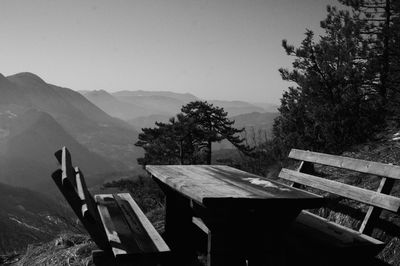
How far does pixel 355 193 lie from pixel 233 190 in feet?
4.30

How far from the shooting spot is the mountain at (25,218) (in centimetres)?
7531

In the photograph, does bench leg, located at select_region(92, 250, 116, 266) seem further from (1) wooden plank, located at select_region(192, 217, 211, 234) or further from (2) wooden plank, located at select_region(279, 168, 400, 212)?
(2) wooden plank, located at select_region(279, 168, 400, 212)

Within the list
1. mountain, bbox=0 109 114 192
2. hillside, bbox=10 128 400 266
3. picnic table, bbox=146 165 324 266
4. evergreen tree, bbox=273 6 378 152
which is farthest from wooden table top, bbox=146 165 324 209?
mountain, bbox=0 109 114 192

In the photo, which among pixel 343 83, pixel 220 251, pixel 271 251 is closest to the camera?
pixel 271 251

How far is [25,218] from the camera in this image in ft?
316

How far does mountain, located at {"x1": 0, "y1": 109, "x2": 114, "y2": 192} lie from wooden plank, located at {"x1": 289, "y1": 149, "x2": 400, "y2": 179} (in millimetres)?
153640

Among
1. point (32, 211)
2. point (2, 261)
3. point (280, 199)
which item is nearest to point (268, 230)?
point (280, 199)

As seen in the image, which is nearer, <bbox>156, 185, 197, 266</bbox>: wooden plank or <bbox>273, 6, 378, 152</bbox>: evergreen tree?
<bbox>156, 185, 197, 266</bbox>: wooden plank

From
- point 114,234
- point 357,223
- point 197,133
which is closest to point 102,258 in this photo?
point 114,234

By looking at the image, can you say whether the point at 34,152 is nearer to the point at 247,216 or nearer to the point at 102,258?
the point at 102,258

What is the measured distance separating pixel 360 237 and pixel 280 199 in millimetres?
947

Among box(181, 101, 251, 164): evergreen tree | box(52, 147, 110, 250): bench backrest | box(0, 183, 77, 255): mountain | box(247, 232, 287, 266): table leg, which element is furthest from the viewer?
box(0, 183, 77, 255): mountain

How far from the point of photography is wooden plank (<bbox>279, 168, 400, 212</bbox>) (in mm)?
3100

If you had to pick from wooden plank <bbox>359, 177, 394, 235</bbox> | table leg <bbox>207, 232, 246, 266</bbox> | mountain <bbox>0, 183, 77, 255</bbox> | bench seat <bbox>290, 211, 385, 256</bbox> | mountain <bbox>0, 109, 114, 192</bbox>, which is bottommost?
mountain <bbox>0, 183, 77, 255</bbox>
